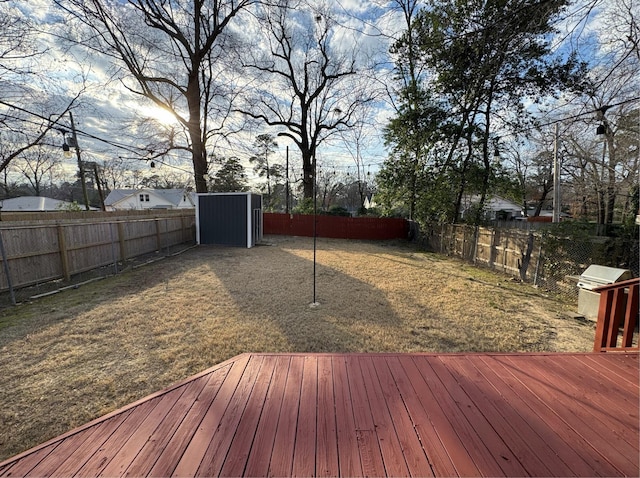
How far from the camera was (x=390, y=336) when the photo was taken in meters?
3.21

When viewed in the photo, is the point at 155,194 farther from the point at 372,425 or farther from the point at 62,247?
the point at 372,425

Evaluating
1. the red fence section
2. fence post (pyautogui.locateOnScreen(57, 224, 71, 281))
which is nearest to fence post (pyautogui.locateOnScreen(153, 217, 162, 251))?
fence post (pyautogui.locateOnScreen(57, 224, 71, 281))

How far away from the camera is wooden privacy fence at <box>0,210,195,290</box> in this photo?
4598mm

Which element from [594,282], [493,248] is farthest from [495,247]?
[594,282]

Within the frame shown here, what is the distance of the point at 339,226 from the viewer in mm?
14234

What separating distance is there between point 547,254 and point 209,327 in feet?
21.2

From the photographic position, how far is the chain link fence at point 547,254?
4.31 m

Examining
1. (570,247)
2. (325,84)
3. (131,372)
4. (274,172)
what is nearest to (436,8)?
(570,247)

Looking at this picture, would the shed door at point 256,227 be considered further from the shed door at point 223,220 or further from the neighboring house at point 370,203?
the neighboring house at point 370,203

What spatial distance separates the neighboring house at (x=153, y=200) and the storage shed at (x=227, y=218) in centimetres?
2286

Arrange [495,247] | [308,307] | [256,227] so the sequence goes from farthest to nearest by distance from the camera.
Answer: [256,227], [495,247], [308,307]

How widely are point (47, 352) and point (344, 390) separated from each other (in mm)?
3266

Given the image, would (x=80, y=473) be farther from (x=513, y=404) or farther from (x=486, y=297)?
(x=486, y=297)

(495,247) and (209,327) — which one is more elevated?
(495,247)
